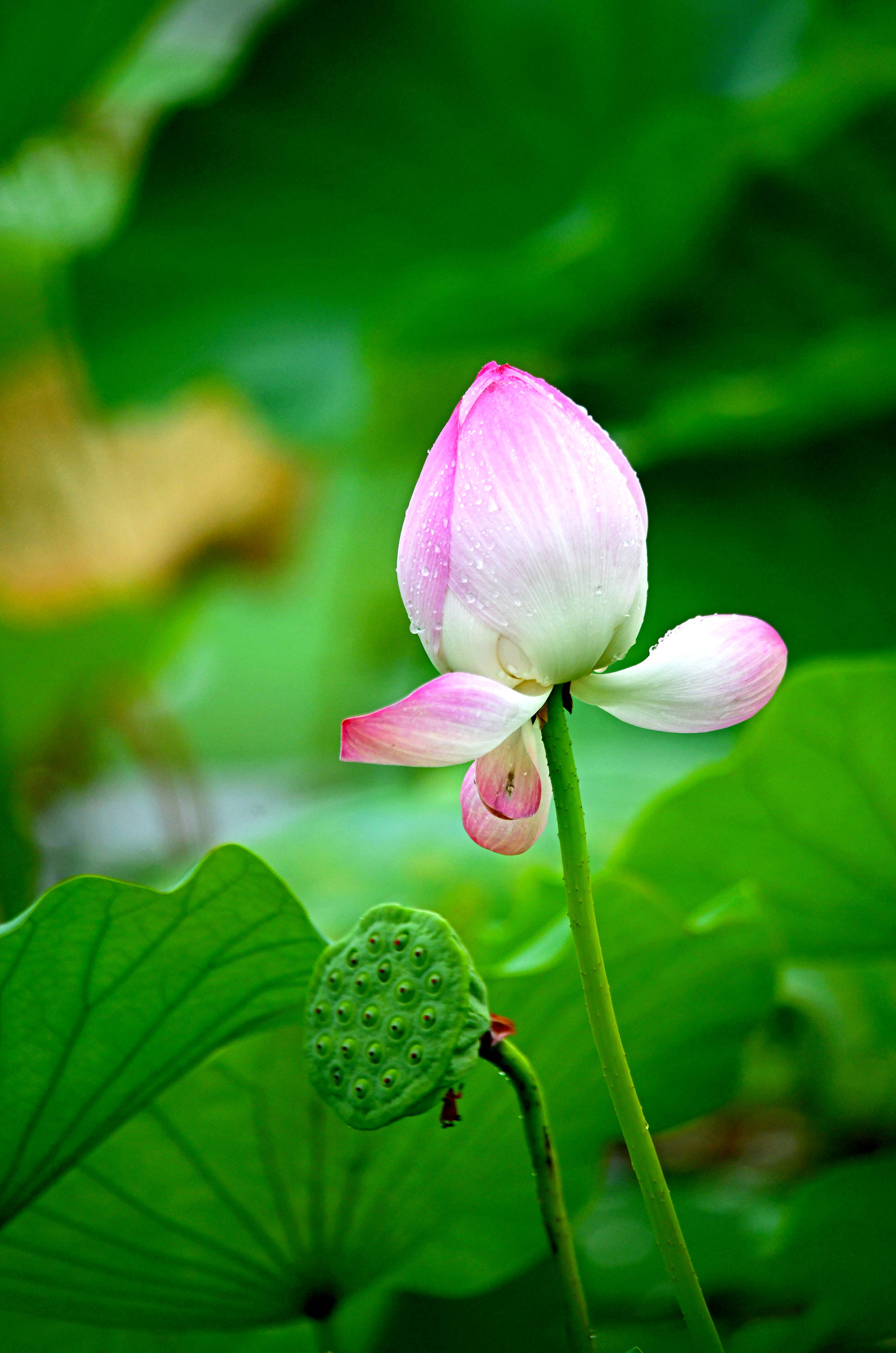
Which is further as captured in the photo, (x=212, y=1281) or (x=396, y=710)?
(x=212, y=1281)

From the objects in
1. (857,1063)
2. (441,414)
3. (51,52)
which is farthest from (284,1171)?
(441,414)

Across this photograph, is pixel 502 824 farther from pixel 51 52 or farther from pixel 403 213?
pixel 403 213

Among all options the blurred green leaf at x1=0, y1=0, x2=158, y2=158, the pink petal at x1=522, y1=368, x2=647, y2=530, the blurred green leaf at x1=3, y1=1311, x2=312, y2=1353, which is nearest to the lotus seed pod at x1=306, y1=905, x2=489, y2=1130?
the pink petal at x1=522, y1=368, x2=647, y2=530

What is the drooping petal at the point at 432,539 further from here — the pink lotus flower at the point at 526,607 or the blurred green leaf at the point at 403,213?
the blurred green leaf at the point at 403,213

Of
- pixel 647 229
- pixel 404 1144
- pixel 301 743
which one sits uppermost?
pixel 647 229

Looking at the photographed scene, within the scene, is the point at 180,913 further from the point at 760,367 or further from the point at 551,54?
the point at 551,54

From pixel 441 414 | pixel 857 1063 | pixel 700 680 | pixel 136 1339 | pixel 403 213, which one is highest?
pixel 403 213

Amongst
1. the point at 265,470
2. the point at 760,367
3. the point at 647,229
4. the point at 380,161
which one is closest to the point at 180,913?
the point at 647,229
